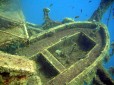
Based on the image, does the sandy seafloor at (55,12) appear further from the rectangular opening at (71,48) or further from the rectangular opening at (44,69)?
the rectangular opening at (44,69)

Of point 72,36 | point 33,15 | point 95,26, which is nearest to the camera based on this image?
point 72,36

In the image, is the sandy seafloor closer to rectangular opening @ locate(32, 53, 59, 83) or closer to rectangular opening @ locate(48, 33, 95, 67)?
rectangular opening @ locate(48, 33, 95, 67)

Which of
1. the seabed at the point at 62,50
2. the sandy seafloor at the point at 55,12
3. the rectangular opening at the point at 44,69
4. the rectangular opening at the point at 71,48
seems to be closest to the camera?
the seabed at the point at 62,50

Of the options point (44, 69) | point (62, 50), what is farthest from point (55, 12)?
point (44, 69)

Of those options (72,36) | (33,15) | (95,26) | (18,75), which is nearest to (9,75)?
(18,75)

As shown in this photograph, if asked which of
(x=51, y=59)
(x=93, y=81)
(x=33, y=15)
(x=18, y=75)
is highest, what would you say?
(x=18, y=75)

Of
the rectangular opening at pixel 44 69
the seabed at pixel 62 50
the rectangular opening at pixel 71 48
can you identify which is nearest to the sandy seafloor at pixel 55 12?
the seabed at pixel 62 50

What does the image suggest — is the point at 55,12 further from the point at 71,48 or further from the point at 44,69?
the point at 44,69

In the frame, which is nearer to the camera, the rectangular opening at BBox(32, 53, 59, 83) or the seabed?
the seabed

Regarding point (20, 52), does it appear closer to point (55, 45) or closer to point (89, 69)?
point (55, 45)

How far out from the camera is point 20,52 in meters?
8.74

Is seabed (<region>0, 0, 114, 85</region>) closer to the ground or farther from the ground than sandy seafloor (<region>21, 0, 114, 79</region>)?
farther from the ground

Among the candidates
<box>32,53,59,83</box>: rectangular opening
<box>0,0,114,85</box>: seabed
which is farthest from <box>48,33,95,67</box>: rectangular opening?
<box>32,53,59,83</box>: rectangular opening

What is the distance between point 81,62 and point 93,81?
3.92 feet
